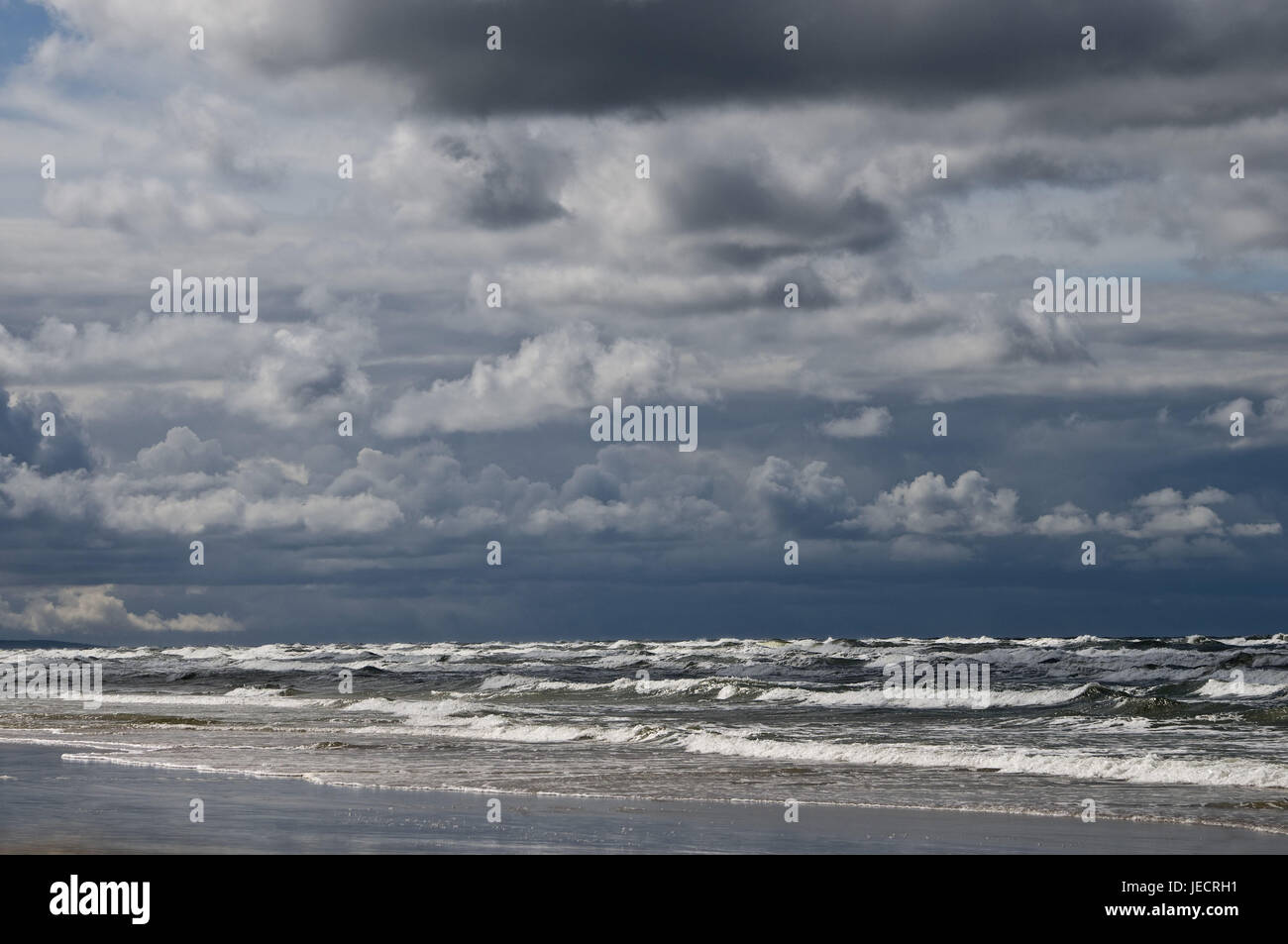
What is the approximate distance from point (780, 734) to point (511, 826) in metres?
16.1

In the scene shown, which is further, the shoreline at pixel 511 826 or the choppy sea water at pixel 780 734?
the choppy sea water at pixel 780 734

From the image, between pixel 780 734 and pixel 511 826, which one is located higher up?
pixel 511 826

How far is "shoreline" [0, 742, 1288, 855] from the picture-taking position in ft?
Answer: 48.6

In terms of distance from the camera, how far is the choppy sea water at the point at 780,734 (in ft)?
69.4

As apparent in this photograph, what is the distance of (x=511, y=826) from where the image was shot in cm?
1673

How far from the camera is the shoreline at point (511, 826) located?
14812mm

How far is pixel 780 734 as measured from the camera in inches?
1256

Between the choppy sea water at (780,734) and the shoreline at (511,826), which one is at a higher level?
the shoreline at (511,826)

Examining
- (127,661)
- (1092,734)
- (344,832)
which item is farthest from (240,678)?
(344,832)

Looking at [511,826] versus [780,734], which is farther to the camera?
[780,734]

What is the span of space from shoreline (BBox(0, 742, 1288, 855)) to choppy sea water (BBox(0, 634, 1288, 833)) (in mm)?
1309

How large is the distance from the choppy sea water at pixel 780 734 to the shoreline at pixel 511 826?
131 cm
